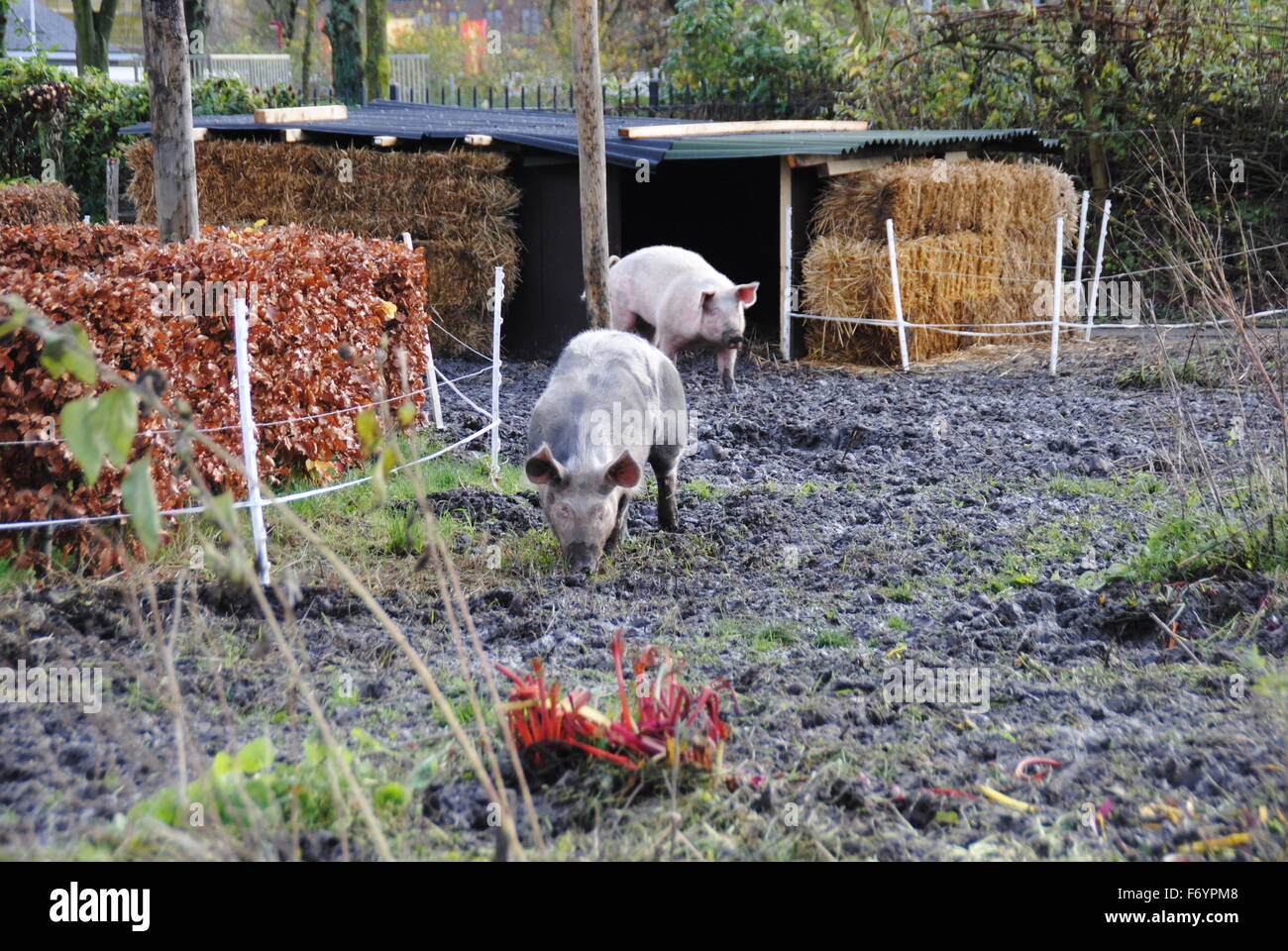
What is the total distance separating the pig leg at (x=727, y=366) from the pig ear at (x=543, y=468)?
18.9ft

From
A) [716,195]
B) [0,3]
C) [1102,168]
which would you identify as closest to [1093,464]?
[716,195]

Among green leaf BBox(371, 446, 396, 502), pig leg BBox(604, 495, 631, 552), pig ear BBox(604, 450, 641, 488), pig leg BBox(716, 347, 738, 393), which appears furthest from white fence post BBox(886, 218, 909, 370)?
green leaf BBox(371, 446, 396, 502)

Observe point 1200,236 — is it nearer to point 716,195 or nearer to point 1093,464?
point 1093,464

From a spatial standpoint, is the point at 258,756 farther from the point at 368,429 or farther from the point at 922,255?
the point at 922,255

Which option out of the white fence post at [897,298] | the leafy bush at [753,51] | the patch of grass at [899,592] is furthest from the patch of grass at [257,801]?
the leafy bush at [753,51]

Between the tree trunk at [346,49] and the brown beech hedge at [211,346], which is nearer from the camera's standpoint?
the brown beech hedge at [211,346]

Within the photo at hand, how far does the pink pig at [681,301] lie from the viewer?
11.2 m

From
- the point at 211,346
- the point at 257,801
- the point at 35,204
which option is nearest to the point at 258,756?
the point at 257,801

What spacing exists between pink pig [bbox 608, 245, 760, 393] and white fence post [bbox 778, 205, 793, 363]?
1694 mm

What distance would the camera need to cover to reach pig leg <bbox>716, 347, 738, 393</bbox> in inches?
446

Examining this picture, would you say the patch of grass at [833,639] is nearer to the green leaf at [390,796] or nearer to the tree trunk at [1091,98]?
the green leaf at [390,796]

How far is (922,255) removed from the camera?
13.2m

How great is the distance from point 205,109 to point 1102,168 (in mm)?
13857

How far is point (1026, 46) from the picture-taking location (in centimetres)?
1739
